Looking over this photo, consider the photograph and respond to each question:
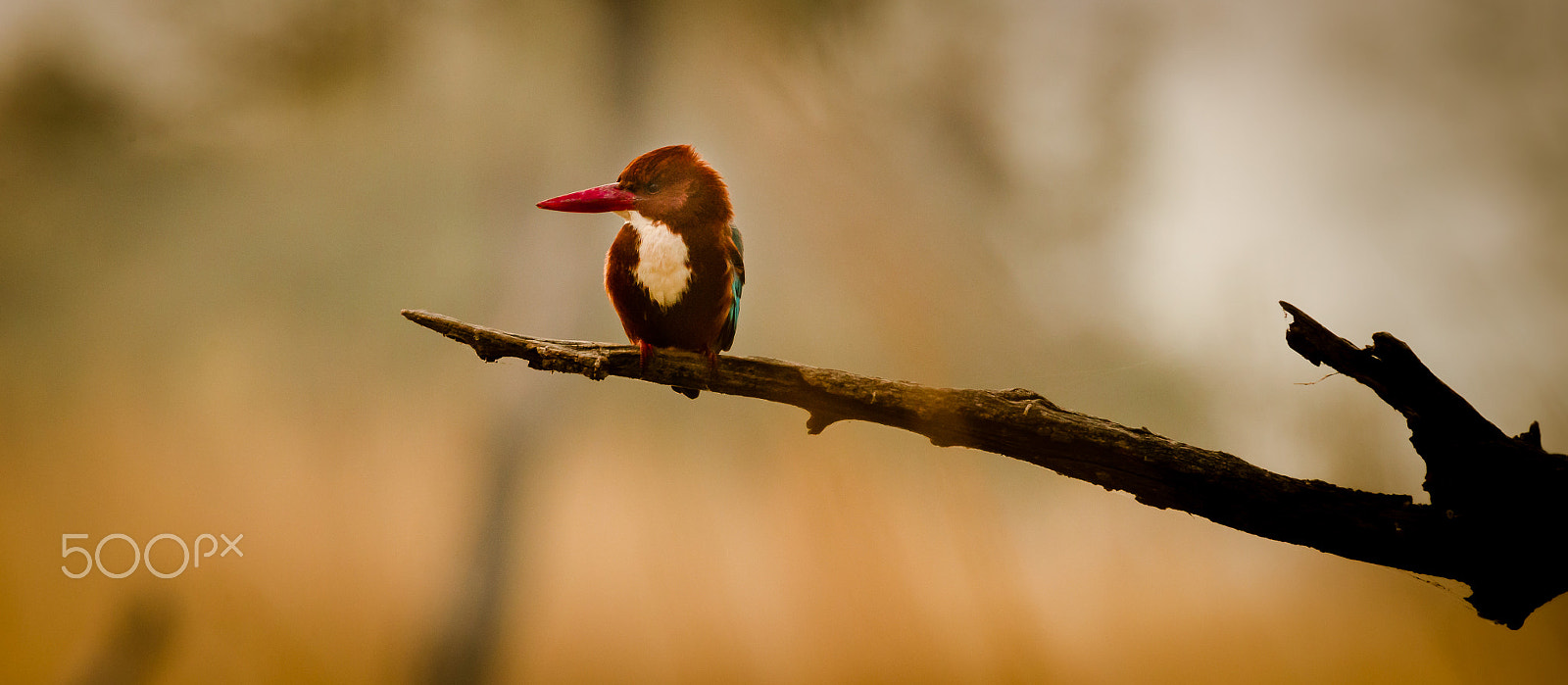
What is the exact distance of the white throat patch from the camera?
1.16 m

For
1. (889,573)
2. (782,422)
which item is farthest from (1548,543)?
(782,422)

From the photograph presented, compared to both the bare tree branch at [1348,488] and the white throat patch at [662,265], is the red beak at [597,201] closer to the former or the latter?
the white throat patch at [662,265]

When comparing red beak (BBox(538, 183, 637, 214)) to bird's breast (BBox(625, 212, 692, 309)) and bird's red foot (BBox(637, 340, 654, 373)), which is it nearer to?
bird's breast (BBox(625, 212, 692, 309))

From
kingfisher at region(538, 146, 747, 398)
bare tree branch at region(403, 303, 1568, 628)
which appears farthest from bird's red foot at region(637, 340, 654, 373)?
bare tree branch at region(403, 303, 1568, 628)


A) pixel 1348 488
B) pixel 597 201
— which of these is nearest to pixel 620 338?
pixel 597 201

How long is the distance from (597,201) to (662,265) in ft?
0.53

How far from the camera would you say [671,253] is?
118cm

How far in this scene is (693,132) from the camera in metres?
1.70

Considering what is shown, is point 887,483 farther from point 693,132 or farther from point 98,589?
point 98,589

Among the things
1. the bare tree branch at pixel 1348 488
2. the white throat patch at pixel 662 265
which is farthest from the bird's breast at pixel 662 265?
the bare tree branch at pixel 1348 488

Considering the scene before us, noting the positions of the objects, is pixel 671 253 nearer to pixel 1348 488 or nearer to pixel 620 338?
pixel 620 338

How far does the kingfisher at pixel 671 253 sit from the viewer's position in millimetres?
1165

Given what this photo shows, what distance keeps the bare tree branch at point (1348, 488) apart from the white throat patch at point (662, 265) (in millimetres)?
239

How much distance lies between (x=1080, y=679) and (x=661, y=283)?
3.48 feet
